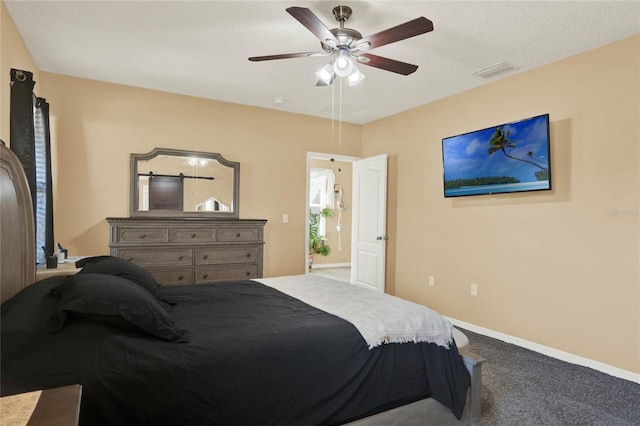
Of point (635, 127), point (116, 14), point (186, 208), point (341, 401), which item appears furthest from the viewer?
point (186, 208)

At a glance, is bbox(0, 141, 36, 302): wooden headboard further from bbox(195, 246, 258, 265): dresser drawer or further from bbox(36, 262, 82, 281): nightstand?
bbox(195, 246, 258, 265): dresser drawer

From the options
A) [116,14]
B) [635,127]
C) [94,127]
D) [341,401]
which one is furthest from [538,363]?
[94,127]

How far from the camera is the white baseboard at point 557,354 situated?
2.84 meters

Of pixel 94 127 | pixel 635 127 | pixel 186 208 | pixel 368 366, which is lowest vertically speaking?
pixel 368 366

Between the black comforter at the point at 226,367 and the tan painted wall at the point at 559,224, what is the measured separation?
71.9 inches

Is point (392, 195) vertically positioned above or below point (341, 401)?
above

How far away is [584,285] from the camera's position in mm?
3096

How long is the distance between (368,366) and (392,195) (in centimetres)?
366

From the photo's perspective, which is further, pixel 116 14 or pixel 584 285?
pixel 584 285

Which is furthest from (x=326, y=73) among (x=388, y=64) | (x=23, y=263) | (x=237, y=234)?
(x=23, y=263)

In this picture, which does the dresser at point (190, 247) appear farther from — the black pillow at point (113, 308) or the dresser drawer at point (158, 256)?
the black pillow at point (113, 308)

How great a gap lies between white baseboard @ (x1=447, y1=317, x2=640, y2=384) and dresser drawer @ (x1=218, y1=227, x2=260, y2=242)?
2607 millimetres

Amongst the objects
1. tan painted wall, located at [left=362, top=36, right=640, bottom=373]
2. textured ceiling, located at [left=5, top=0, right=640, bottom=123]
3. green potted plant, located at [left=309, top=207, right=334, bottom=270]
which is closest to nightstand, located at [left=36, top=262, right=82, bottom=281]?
textured ceiling, located at [left=5, top=0, right=640, bottom=123]

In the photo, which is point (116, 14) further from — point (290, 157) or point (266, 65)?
point (290, 157)
